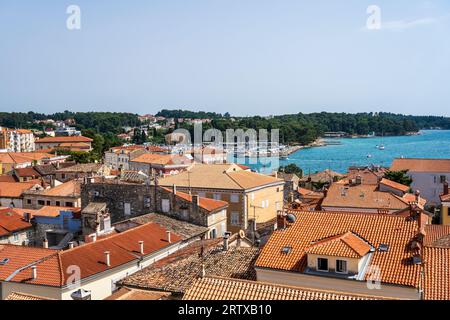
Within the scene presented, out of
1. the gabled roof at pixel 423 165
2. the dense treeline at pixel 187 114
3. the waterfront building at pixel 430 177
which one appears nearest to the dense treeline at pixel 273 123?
the dense treeline at pixel 187 114

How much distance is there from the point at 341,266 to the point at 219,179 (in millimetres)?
13678

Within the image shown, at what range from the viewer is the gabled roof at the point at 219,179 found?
72.1 feet

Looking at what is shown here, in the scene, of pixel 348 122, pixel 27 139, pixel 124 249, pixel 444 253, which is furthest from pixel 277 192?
pixel 348 122

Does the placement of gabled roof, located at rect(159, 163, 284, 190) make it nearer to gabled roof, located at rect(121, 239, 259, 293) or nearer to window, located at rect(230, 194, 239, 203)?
window, located at rect(230, 194, 239, 203)

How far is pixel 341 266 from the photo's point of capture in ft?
30.5

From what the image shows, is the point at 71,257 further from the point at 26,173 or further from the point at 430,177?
the point at 26,173

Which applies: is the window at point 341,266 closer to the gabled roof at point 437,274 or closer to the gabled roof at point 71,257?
the gabled roof at point 437,274

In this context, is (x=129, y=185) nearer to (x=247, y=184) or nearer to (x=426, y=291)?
(x=247, y=184)

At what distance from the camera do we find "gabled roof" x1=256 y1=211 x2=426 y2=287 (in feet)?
30.2

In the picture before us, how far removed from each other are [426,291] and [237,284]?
436 cm

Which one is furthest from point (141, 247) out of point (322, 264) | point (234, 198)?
point (234, 198)

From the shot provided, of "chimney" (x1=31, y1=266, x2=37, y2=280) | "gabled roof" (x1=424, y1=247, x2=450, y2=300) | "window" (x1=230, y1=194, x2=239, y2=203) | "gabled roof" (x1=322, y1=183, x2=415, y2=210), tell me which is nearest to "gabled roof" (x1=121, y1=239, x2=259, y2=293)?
"chimney" (x1=31, y1=266, x2=37, y2=280)

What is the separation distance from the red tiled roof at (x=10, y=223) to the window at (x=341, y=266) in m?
13.9

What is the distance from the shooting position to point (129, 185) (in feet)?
60.6
